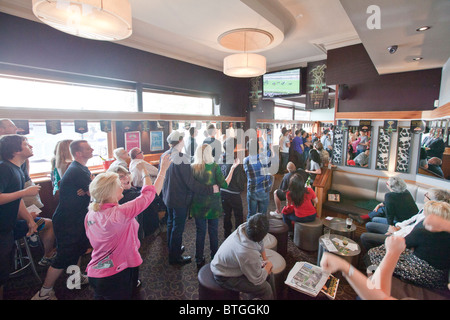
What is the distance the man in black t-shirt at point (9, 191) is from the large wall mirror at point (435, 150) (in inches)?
199

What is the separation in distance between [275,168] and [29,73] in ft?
19.9

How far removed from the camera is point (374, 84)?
4289 millimetres

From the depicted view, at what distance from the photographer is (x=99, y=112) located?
396 centimetres

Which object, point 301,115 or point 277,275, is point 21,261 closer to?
point 277,275

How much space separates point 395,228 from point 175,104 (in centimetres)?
485

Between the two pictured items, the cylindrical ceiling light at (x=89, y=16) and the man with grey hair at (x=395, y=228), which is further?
the man with grey hair at (x=395, y=228)

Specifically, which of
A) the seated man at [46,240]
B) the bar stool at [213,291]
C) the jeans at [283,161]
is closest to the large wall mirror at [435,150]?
Answer: the bar stool at [213,291]

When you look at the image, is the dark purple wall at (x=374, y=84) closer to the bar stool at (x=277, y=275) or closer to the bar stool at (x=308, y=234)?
the bar stool at (x=308, y=234)

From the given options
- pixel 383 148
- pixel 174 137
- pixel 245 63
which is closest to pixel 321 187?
pixel 383 148

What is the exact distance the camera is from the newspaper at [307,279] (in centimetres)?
197

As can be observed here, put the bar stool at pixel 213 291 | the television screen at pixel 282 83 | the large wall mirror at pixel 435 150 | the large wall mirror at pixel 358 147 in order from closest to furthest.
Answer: the bar stool at pixel 213 291
the large wall mirror at pixel 435 150
the large wall mirror at pixel 358 147
the television screen at pixel 282 83

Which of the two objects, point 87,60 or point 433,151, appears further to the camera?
point 87,60

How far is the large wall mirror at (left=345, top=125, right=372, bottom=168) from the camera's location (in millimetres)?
4469
